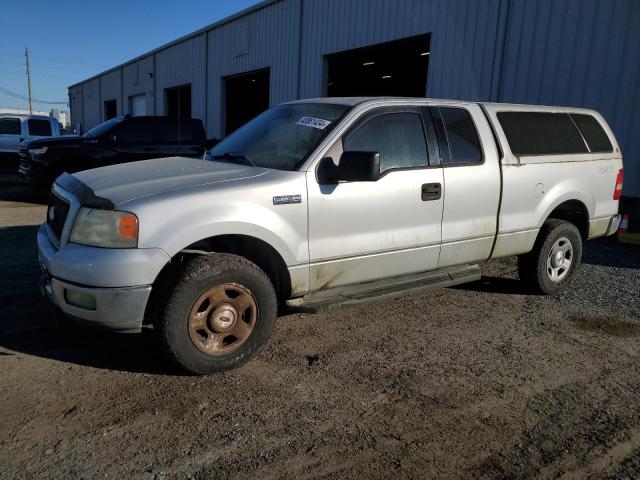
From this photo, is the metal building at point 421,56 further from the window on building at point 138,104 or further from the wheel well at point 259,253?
the wheel well at point 259,253

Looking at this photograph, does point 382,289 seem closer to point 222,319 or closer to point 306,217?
point 306,217

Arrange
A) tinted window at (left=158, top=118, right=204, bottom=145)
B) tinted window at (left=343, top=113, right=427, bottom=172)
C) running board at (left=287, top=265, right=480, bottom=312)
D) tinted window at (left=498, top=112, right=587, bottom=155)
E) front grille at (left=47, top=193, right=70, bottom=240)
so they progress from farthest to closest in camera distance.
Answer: tinted window at (left=158, top=118, right=204, bottom=145), tinted window at (left=498, top=112, right=587, bottom=155), tinted window at (left=343, top=113, right=427, bottom=172), running board at (left=287, top=265, right=480, bottom=312), front grille at (left=47, top=193, right=70, bottom=240)

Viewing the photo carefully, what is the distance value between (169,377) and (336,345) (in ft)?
4.22

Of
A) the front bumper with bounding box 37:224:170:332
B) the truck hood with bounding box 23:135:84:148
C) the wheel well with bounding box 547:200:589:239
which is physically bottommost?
the front bumper with bounding box 37:224:170:332

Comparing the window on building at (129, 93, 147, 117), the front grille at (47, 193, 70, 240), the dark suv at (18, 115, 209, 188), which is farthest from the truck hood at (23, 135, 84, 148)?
the window on building at (129, 93, 147, 117)

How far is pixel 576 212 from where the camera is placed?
223 inches

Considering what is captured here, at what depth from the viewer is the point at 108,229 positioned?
3.16 m

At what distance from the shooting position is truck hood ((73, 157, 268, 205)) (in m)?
3.34

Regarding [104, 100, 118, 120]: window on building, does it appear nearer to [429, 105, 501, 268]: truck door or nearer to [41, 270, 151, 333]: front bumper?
[429, 105, 501, 268]: truck door

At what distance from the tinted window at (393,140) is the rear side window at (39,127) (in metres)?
15.8

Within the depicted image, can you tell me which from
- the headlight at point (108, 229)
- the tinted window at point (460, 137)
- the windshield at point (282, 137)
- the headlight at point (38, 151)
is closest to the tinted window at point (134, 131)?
the headlight at point (38, 151)

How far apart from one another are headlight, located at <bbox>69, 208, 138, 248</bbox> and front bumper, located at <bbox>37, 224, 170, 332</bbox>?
5cm

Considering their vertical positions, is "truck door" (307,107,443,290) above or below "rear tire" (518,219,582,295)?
above

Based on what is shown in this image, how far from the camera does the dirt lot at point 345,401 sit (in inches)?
103
